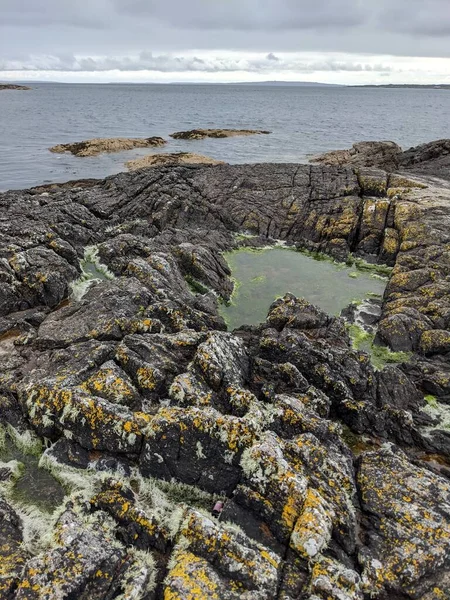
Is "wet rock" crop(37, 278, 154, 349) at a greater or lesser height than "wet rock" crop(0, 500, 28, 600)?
greater

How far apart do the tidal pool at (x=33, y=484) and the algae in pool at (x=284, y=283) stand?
10964 mm

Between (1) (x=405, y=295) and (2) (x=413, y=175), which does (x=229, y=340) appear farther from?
(2) (x=413, y=175)

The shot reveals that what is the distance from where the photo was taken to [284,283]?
2473 centimetres

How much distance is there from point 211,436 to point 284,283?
52.3ft

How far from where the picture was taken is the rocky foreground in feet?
25.4

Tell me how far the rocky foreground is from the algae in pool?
1634 mm

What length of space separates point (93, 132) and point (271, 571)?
99373 millimetres

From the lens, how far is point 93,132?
302 ft

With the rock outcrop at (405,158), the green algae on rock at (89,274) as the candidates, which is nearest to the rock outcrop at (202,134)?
the rock outcrop at (405,158)

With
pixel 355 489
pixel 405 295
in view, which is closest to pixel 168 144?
pixel 405 295

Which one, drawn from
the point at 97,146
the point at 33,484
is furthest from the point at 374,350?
the point at 97,146

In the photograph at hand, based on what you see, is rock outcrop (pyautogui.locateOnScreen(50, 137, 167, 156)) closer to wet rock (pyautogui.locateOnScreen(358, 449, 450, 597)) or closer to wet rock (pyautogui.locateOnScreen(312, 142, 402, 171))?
wet rock (pyautogui.locateOnScreen(312, 142, 402, 171))

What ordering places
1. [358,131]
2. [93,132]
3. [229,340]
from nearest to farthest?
[229,340] → [93,132] → [358,131]

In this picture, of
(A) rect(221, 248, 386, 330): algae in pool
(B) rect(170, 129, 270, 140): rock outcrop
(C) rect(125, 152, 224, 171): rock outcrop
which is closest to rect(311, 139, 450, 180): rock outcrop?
(C) rect(125, 152, 224, 171): rock outcrop
